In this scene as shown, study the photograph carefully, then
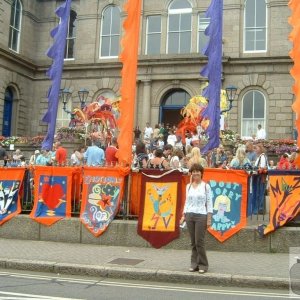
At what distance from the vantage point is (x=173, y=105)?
29797mm

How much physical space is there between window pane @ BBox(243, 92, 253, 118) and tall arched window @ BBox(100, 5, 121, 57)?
9.13m

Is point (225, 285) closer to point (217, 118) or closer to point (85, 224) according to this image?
point (85, 224)

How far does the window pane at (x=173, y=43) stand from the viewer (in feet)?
97.9

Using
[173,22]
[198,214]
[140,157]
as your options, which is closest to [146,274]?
[198,214]

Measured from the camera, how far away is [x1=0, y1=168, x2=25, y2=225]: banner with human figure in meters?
11.7

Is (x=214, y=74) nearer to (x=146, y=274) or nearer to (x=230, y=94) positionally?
(x=146, y=274)

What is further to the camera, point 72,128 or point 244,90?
point 244,90

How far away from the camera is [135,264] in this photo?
8.78m

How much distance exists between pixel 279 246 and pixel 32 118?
84.0ft

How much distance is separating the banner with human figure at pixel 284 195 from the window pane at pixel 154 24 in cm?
2201

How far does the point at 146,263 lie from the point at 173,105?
2156 centimetres

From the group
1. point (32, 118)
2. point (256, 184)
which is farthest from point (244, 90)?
point (256, 184)

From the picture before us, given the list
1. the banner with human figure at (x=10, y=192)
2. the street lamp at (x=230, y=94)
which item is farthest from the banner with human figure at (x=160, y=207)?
the street lamp at (x=230, y=94)

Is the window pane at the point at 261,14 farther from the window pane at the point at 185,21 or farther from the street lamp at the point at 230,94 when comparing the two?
the street lamp at the point at 230,94
